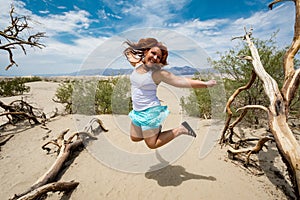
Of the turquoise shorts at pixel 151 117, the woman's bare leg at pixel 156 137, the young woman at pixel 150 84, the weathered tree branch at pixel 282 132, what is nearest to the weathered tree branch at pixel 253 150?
the weathered tree branch at pixel 282 132

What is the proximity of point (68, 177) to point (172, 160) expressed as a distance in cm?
194

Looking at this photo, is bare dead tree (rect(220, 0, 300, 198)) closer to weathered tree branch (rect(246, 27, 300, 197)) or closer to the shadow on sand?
weathered tree branch (rect(246, 27, 300, 197))

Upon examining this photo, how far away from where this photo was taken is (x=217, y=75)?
6344 millimetres

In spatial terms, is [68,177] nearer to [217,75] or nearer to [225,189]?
[225,189]

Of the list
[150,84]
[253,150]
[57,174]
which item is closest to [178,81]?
[150,84]

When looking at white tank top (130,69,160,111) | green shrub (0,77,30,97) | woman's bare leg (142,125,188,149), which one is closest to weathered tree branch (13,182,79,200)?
woman's bare leg (142,125,188,149)

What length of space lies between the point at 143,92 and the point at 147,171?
1618mm

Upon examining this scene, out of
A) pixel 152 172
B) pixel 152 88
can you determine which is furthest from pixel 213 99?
pixel 152 88

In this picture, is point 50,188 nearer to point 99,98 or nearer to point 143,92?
point 143,92

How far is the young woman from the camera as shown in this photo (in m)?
2.31

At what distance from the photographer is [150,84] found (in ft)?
7.95

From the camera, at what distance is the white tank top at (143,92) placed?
243 cm

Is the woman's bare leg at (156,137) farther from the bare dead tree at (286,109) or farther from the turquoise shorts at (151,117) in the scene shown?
the bare dead tree at (286,109)

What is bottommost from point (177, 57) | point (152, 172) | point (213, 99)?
point (152, 172)
